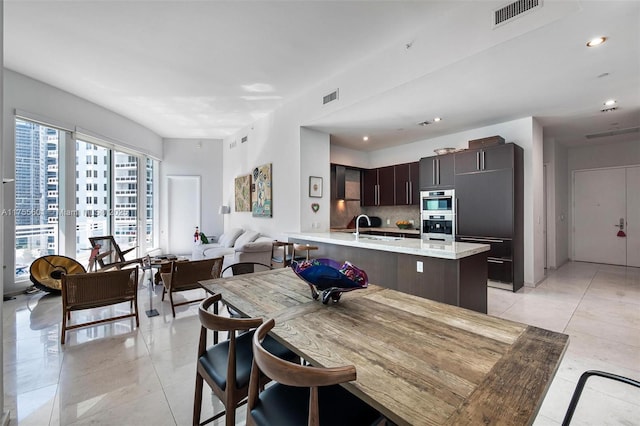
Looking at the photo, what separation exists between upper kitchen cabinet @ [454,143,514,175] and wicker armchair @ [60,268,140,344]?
515 cm

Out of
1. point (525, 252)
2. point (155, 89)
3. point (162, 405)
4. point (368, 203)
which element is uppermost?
point (155, 89)

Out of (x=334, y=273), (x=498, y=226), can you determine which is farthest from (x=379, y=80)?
(x=498, y=226)

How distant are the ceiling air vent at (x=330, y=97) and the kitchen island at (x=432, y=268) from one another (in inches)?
82.0

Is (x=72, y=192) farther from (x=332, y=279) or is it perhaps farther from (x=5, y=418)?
(x=332, y=279)

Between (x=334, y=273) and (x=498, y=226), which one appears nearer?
(x=334, y=273)

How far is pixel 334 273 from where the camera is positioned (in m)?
1.62

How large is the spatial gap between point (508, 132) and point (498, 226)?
5.52ft

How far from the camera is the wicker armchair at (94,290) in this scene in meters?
2.68

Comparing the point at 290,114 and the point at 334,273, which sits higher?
the point at 290,114

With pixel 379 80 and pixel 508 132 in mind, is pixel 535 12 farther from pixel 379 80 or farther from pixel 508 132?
pixel 508 132

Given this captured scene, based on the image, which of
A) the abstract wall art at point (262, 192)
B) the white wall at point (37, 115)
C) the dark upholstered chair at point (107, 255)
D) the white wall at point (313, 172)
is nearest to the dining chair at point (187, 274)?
the dark upholstered chair at point (107, 255)

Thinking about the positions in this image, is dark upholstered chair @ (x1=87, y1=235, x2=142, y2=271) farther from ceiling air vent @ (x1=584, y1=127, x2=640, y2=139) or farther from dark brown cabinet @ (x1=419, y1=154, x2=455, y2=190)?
ceiling air vent @ (x1=584, y1=127, x2=640, y2=139)

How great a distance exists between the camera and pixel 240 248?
4.39 metres

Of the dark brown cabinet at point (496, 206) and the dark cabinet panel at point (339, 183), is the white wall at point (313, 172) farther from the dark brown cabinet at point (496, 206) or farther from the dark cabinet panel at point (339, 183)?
the dark brown cabinet at point (496, 206)
